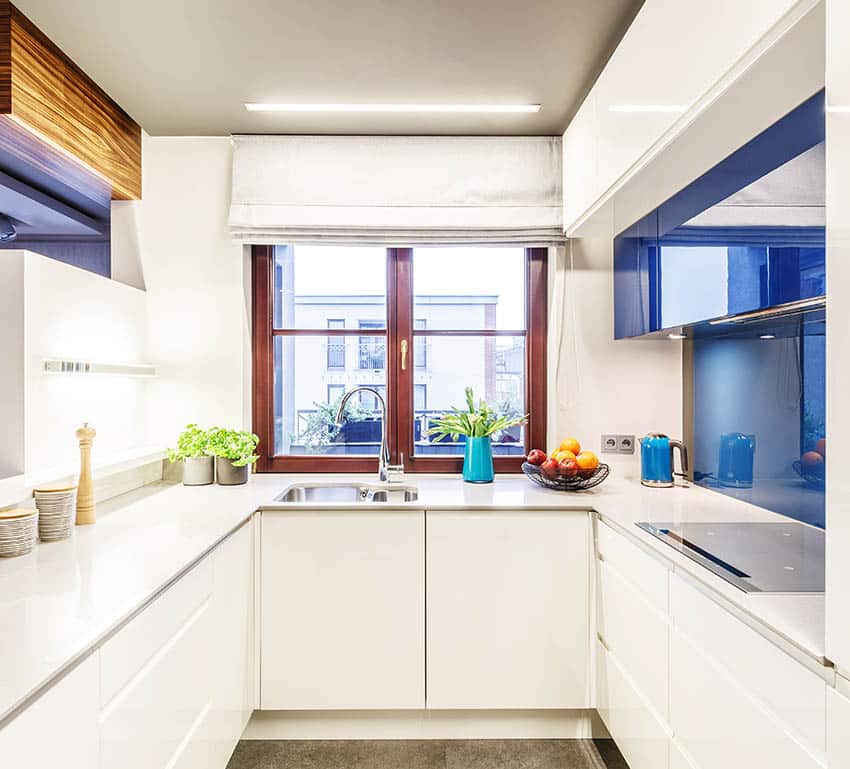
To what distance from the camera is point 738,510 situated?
2.20 meters

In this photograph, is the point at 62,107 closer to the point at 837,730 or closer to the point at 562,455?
the point at 562,455

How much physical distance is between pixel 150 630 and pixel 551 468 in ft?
5.16

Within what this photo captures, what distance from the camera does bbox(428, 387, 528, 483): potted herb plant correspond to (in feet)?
9.03

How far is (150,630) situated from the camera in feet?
4.75

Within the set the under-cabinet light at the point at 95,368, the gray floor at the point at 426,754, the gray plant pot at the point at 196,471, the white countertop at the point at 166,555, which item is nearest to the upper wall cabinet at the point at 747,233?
the white countertop at the point at 166,555

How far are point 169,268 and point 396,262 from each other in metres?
1.02

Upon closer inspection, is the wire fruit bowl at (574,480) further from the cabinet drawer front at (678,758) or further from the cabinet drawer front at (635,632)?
the cabinet drawer front at (678,758)

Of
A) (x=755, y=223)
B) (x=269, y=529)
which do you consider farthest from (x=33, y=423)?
(x=755, y=223)

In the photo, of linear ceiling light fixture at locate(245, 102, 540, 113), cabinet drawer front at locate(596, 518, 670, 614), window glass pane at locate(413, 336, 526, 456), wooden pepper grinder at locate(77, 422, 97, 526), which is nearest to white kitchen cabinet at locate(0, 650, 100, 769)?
wooden pepper grinder at locate(77, 422, 97, 526)

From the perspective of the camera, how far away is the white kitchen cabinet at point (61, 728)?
960 mm

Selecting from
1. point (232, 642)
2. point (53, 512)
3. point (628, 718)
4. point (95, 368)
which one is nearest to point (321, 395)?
point (95, 368)

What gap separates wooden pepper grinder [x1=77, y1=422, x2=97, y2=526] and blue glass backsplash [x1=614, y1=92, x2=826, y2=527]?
1.88m

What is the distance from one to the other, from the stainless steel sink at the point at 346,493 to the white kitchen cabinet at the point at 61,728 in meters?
1.51

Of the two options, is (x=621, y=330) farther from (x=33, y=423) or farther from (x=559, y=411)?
(x=33, y=423)
